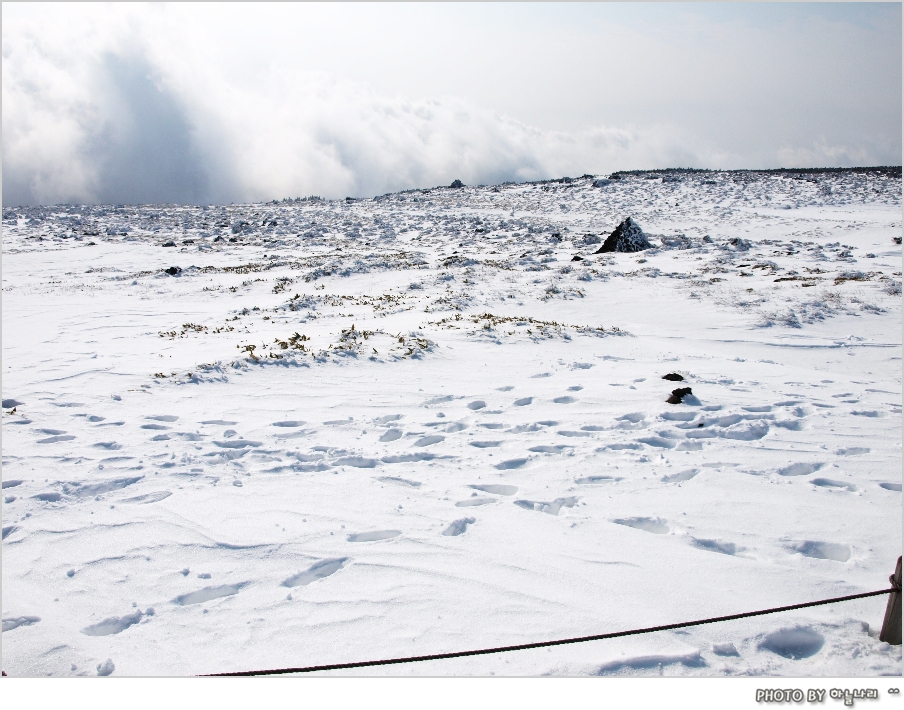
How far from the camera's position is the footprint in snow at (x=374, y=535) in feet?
13.0

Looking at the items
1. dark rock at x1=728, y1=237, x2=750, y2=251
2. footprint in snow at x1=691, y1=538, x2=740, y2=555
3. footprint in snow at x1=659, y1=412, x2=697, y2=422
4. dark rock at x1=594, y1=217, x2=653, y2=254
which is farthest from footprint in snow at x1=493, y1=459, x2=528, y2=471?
dark rock at x1=728, y1=237, x2=750, y2=251

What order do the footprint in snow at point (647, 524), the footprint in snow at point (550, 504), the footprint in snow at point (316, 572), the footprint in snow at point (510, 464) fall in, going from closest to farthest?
the footprint in snow at point (316, 572) < the footprint in snow at point (647, 524) < the footprint in snow at point (550, 504) < the footprint in snow at point (510, 464)

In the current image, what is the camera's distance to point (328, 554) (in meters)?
3.76

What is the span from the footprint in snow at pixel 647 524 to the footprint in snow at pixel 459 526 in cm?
116

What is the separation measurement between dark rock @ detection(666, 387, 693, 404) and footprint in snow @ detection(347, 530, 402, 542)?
4.08 m

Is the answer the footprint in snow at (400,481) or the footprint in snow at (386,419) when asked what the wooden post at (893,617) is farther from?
the footprint in snow at (386,419)

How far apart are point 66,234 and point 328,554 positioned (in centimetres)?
3348

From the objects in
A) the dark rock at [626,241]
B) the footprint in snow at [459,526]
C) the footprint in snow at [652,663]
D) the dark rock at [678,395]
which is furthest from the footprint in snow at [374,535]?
the dark rock at [626,241]

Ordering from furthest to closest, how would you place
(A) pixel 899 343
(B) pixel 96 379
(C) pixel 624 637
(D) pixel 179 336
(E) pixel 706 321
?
(E) pixel 706 321
(D) pixel 179 336
(A) pixel 899 343
(B) pixel 96 379
(C) pixel 624 637

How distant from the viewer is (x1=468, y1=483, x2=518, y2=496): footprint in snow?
465 cm

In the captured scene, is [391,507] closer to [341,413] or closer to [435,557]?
[435,557]

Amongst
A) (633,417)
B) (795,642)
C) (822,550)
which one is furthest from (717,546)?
(633,417)

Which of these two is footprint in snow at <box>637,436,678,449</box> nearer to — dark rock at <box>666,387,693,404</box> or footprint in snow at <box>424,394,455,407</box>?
dark rock at <box>666,387,693,404</box>

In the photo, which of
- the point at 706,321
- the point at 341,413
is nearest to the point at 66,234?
the point at 341,413
